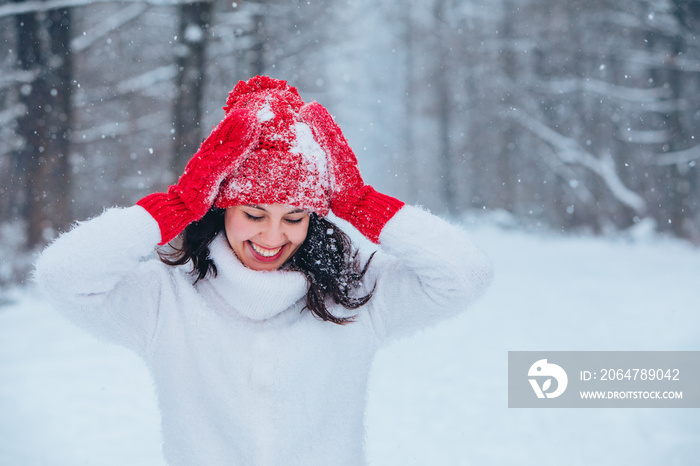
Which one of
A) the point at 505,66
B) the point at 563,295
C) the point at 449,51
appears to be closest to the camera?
the point at 563,295

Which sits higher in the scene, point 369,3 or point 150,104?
point 369,3

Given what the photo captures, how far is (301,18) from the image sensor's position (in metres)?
10.8

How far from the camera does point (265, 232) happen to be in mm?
1832

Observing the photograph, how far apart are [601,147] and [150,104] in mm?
11960

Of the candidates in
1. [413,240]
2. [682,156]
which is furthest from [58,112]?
[682,156]

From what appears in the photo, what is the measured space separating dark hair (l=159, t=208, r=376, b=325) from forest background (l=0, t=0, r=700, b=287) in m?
6.79

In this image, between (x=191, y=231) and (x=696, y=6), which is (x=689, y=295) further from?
(x=191, y=231)

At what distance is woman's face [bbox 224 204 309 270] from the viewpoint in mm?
1830

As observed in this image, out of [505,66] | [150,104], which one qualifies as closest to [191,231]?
[150,104]

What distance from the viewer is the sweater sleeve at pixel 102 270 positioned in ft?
5.20

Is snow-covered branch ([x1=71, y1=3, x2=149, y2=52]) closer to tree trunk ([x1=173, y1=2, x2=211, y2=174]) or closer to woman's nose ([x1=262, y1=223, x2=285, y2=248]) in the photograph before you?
tree trunk ([x1=173, y1=2, x2=211, y2=174])

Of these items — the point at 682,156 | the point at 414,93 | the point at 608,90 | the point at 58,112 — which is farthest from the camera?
the point at 414,93

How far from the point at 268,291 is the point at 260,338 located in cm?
18

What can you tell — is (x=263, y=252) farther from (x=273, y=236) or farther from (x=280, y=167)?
(x=280, y=167)
